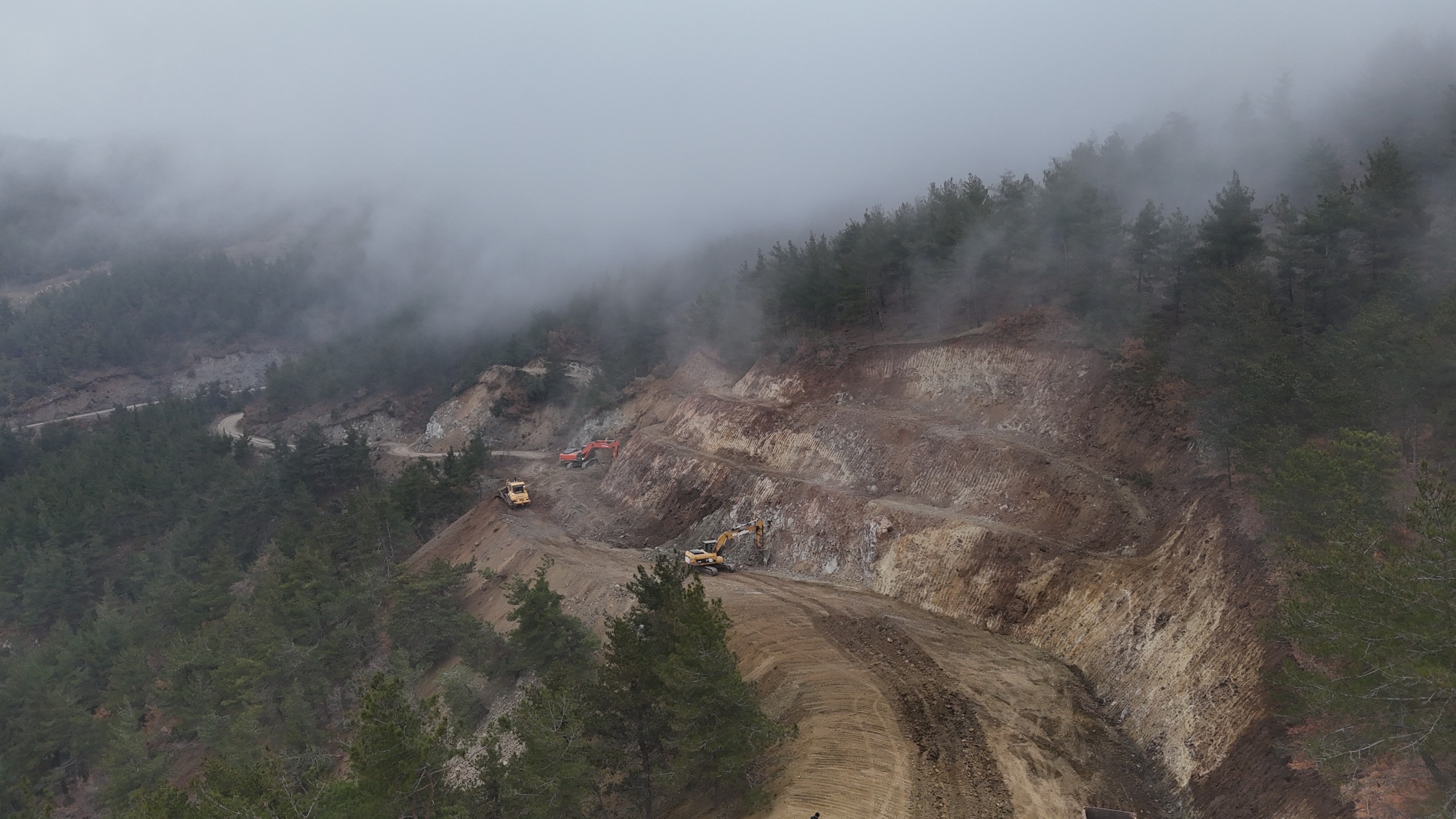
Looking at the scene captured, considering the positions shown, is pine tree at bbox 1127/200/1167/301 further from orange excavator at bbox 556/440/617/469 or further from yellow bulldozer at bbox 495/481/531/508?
yellow bulldozer at bbox 495/481/531/508

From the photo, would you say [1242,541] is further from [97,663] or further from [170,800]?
[97,663]

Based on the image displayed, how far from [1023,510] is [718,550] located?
1733 centimetres

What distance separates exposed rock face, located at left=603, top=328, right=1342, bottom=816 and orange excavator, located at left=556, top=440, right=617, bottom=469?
511 centimetres

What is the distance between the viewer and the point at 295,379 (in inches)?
4643

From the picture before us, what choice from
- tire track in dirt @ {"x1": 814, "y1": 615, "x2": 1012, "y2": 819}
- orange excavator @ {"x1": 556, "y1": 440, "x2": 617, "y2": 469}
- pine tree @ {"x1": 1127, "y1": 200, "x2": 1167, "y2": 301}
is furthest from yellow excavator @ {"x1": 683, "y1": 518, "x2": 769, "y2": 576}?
pine tree @ {"x1": 1127, "y1": 200, "x2": 1167, "y2": 301}

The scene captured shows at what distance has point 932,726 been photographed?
23.0 m

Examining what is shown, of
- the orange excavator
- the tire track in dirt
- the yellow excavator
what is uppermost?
the orange excavator

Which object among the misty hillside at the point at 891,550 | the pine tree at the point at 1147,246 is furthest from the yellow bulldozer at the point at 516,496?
the pine tree at the point at 1147,246

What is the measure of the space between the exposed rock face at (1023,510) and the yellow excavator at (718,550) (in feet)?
2.81

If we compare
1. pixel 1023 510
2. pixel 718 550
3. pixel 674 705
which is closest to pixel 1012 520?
pixel 1023 510

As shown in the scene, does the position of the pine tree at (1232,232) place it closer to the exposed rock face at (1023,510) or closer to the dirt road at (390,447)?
the exposed rock face at (1023,510)

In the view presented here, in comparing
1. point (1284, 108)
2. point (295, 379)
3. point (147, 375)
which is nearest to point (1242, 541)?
point (1284, 108)

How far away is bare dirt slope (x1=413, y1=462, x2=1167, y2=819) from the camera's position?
65.7ft

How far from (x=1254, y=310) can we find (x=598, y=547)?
3938 centimetres
